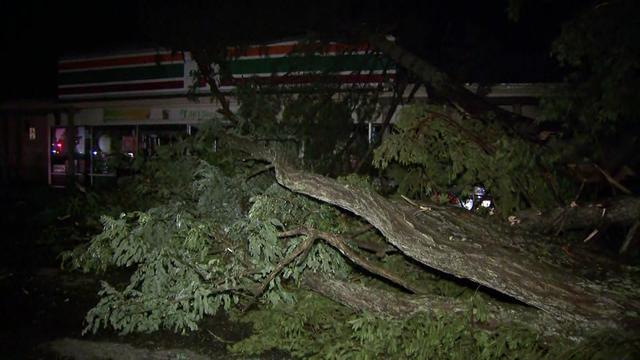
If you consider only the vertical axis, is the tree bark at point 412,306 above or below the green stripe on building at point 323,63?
below

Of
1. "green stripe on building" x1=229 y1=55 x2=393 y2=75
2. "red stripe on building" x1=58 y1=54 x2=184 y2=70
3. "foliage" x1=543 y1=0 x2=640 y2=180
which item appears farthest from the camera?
"red stripe on building" x1=58 y1=54 x2=184 y2=70

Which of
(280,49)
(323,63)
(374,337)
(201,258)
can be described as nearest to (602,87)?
(374,337)

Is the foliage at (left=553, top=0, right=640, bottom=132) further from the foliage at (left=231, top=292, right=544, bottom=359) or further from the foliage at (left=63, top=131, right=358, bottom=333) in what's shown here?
the foliage at (left=63, top=131, right=358, bottom=333)

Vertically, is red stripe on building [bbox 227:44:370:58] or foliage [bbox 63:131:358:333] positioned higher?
red stripe on building [bbox 227:44:370:58]

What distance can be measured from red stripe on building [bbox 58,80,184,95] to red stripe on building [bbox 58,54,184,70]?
48 cm

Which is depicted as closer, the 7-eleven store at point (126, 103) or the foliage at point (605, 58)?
the foliage at point (605, 58)

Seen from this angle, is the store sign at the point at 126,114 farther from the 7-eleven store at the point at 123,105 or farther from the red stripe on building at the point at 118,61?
the red stripe on building at the point at 118,61

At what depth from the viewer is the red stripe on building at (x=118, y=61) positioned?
11516 millimetres

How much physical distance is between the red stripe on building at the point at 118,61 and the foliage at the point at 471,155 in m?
7.40

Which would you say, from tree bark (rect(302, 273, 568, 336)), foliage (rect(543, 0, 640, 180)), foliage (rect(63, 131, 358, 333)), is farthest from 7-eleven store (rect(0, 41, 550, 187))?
tree bark (rect(302, 273, 568, 336))

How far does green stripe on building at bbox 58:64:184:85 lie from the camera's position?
38.0ft

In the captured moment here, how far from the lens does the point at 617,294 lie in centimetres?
370

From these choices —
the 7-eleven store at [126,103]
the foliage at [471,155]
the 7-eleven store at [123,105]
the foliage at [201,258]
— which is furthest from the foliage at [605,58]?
the 7-eleven store at [126,103]

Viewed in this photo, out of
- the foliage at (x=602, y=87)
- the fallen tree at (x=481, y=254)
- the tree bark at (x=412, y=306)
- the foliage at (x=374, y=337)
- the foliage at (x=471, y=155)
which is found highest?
the foliage at (x=602, y=87)
